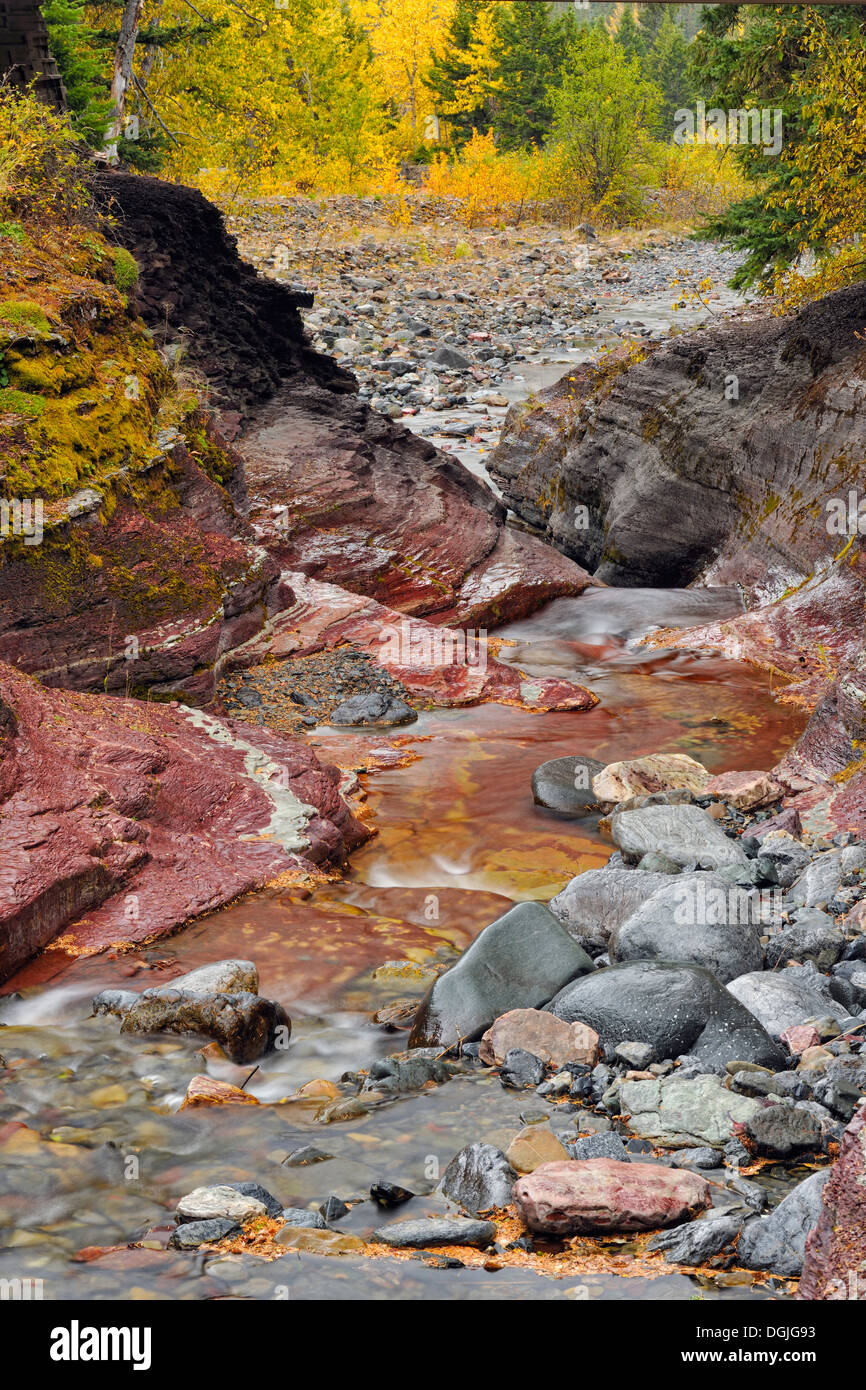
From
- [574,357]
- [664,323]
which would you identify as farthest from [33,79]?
[664,323]

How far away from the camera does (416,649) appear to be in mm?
11070

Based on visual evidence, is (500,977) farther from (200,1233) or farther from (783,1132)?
(200,1233)

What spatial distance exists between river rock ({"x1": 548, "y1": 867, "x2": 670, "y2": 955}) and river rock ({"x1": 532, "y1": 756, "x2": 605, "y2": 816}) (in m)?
1.87

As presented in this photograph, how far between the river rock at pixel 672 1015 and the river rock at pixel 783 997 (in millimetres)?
199

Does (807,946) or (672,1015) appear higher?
(672,1015)

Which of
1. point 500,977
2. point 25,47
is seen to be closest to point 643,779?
point 500,977

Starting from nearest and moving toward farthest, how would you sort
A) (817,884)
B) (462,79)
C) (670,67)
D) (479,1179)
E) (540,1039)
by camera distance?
(479,1179) < (540,1039) < (817,884) < (462,79) < (670,67)

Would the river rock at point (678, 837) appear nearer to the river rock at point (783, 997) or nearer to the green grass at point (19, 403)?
the river rock at point (783, 997)

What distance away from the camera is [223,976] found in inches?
206

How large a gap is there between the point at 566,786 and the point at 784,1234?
5.05 m

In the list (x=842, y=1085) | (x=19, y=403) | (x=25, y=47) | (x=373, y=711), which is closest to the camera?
(x=842, y=1085)

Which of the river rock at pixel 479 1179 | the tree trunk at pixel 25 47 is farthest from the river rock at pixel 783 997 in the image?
the tree trunk at pixel 25 47

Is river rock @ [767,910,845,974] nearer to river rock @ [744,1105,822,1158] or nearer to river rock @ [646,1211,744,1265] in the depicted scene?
river rock @ [744,1105,822,1158]
